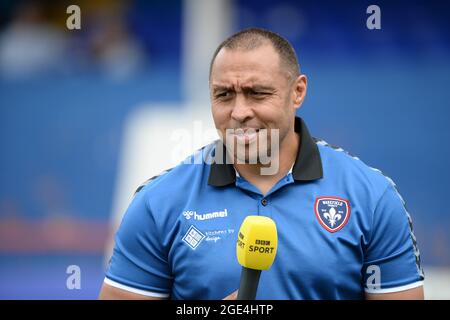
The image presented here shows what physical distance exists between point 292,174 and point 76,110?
6.93 meters

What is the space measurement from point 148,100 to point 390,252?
274 inches

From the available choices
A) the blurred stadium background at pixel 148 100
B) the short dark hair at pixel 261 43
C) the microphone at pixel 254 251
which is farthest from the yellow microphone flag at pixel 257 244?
the blurred stadium background at pixel 148 100

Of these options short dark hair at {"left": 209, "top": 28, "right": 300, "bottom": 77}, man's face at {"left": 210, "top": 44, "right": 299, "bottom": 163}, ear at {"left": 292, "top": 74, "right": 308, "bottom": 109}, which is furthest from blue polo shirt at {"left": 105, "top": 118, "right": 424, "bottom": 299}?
short dark hair at {"left": 209, "top": 28, "right": 300, "bottom": 77}

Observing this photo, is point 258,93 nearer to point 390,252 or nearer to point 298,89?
point 298,89

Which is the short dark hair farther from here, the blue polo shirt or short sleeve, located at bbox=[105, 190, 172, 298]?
short sleeve, located at bbox=[105, 190, 172, 298]

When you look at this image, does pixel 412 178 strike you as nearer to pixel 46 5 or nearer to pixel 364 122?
pixel 364 122

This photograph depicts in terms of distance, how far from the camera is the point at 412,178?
8.53 m

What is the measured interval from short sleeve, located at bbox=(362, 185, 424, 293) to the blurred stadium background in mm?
5045

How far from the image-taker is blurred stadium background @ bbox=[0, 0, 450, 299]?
8602mm

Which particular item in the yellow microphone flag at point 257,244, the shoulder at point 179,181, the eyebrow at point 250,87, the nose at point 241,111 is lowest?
the yellow microphone flag at point 257,244

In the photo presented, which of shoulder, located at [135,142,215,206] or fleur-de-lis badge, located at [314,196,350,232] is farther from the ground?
shoulder, located at [135,142,215,206]

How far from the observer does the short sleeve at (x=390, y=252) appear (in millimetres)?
2924

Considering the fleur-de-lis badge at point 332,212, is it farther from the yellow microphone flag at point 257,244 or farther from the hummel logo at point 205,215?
the yellow microphone flag at point 257,244

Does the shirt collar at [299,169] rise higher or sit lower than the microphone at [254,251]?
higher
